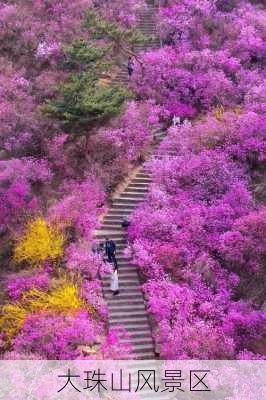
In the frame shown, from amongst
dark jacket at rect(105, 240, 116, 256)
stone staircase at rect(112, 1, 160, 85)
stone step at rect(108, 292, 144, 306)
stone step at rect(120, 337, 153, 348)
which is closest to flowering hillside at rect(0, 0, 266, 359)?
stone step at rect(120, 337, 153, 348)

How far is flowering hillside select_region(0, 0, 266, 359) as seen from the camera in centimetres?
1958

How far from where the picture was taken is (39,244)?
21344 mm

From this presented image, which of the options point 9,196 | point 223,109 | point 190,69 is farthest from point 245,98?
point 9,196

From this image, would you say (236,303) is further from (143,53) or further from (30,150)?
(143,53)

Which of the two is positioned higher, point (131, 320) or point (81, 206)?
point (81, 206)

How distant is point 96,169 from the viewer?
82.3 feet

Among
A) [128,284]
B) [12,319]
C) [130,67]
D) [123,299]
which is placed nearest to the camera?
[12,319]

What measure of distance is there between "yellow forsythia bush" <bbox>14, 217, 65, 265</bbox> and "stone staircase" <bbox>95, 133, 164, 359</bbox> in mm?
1802

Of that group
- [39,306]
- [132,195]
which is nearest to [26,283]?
[39,306]

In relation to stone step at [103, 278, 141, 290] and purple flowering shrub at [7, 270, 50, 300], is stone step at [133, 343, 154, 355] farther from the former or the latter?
purple flowering shrub at [7, 270, 50, 300]

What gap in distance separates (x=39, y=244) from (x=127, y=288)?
357cm

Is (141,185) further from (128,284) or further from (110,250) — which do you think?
(128,284)

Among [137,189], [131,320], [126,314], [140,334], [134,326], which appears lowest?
[140,334]

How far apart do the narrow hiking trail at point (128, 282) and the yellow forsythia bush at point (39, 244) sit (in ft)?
5.89
